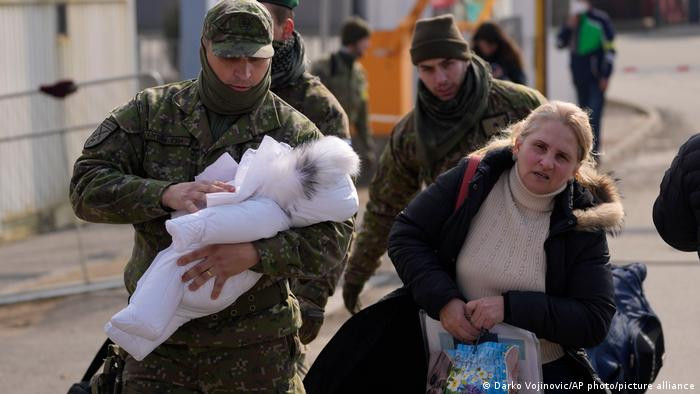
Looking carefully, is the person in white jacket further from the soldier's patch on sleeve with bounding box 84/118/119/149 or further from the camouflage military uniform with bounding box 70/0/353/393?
the soldier's patch on sleeve with bounding box 84/118/119/149

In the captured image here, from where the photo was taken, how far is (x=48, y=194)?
35.0 ft

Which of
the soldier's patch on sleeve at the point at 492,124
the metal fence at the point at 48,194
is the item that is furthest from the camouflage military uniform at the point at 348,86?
the soldier's patch on sleeve at the point at 492,124

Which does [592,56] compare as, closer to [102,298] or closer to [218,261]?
[102,298]

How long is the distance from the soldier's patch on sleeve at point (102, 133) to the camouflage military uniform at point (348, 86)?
8686 millimetres

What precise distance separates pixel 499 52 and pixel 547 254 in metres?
6.39

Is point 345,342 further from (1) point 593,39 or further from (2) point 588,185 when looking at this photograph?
(1) point 593,39

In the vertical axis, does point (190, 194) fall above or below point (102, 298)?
above

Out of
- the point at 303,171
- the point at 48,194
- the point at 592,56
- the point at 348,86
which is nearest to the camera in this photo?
the point at 303,171

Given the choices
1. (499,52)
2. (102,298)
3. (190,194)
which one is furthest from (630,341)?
(499,52)

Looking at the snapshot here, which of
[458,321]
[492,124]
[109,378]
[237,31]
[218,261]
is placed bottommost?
[109,378]

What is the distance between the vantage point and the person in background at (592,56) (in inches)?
568

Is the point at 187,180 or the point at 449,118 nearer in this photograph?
the point at 187,180

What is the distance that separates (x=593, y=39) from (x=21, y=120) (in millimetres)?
6848

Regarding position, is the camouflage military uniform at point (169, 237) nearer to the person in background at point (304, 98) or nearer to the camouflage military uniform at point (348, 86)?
the person in background at point (304, 98)
